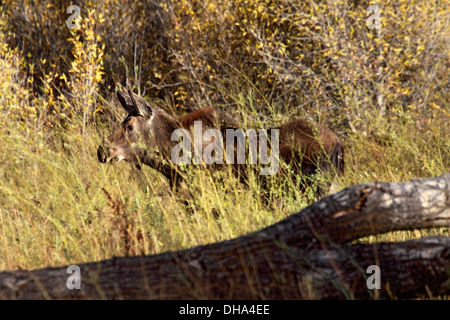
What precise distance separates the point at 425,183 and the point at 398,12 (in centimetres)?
515

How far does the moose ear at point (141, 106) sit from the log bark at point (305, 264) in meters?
3.08

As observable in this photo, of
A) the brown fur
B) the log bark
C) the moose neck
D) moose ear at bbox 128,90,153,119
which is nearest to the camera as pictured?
the log bark

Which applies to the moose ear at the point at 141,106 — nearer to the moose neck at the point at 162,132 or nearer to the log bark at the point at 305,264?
the moose neck at the point at 162,132

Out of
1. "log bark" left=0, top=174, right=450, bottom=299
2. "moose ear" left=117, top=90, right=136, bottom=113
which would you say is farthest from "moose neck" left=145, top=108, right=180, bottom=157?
"log bark" left=0, top=174, right=450, bottom=299

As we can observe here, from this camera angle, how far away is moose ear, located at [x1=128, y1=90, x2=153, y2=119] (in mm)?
5797

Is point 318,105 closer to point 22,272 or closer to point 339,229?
point 339,229

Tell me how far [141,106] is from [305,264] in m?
3.51

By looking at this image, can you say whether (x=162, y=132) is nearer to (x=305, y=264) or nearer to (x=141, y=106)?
(x=141, y=106)

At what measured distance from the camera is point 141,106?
232 inches

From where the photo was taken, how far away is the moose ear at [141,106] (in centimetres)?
580

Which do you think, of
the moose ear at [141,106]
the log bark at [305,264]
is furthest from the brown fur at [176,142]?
the log bark at [305,264]

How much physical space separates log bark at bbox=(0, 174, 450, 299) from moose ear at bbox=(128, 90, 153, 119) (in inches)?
121

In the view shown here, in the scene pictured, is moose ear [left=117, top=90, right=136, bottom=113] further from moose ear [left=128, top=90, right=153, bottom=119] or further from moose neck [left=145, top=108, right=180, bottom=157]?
moose neck [left=145, top=108, right=180, bottom=157]
